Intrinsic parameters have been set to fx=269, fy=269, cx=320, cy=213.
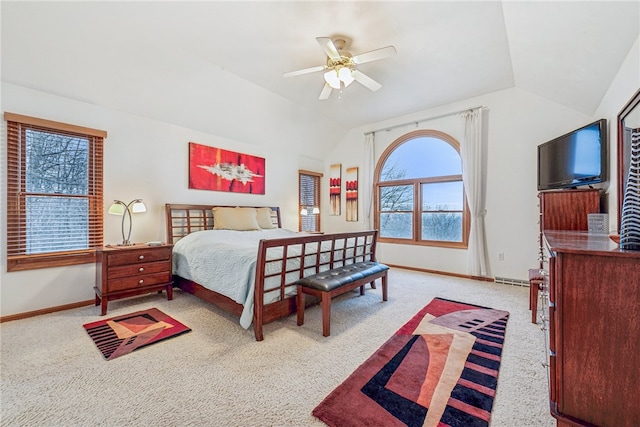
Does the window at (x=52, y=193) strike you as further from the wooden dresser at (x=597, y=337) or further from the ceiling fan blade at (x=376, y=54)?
the wooden dresser at (x=597, y=337)

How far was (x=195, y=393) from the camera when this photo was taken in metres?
1.72

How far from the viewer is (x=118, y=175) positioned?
3.58 metres

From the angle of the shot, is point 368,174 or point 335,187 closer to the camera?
point 368,174

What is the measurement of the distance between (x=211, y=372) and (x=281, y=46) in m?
3.32

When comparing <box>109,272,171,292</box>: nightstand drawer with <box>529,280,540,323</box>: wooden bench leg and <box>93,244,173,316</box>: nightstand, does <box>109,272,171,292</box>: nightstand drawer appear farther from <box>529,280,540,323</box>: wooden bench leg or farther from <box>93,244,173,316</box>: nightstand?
<box>529,280,540,323</box>: wooden bench leg

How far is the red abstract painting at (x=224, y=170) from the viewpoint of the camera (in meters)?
4.39

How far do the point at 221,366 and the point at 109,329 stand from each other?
4.77 feet

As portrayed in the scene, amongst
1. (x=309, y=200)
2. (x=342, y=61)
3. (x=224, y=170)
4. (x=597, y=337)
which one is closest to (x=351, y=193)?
(x=309, y=200)

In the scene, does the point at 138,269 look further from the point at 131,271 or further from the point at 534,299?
the point at 534,299

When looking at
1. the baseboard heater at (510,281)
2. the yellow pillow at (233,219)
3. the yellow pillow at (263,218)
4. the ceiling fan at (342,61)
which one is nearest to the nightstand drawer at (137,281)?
the yellow pillow at (233,219)

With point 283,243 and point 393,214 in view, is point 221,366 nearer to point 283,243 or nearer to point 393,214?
point 283,243

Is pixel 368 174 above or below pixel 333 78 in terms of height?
below

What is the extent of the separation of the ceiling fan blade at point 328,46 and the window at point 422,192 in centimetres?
305

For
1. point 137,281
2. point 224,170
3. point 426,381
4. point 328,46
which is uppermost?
point 328,46
